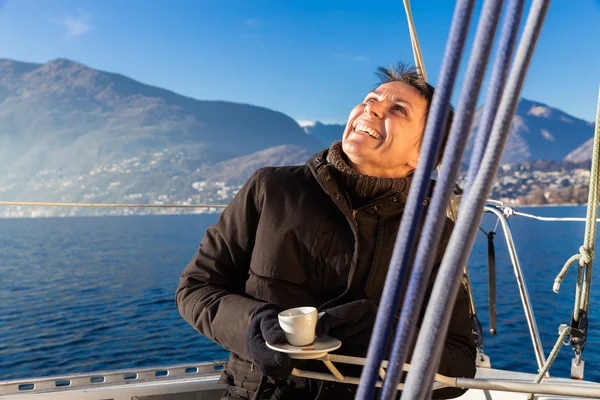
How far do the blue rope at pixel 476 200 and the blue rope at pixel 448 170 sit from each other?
0.01 m

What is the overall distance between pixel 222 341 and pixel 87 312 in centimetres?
1814

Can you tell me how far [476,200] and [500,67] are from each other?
9 centimetres

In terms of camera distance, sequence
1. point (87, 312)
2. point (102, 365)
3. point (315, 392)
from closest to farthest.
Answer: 1. point (315, 392)
2. point (102, 365)
3. point (87, 312)

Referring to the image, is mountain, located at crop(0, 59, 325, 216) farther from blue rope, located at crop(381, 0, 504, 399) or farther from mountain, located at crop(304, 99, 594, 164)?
blue rope, located at crop(381, 0, 504, 399)

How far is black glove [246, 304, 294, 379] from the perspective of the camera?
0.88 meters

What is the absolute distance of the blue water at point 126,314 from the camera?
39.8 ft

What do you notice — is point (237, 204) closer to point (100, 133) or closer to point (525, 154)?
point (525, 154)

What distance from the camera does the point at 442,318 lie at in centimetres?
42

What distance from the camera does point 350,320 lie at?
1.03 metres

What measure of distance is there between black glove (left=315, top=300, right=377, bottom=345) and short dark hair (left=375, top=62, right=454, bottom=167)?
1.39 ft

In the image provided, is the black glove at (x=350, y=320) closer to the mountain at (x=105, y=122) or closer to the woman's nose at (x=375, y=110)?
the woman's nose at (x=375, y=110)

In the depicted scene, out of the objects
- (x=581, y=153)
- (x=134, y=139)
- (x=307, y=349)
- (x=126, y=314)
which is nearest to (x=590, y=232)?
(x=307, y=349)

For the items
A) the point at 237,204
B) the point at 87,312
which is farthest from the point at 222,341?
the point at 87,312

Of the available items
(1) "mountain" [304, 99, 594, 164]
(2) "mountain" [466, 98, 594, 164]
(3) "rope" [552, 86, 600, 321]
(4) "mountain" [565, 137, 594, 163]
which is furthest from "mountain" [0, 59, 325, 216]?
(3) "rope" [552, 86, 600, 321]
